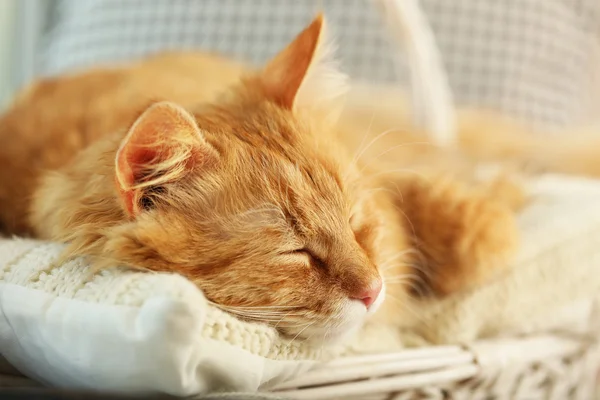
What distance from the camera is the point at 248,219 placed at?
2.66 feet

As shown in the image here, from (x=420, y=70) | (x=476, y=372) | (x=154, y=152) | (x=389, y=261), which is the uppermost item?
(x=154, y=152)

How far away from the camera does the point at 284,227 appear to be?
2.70 ft

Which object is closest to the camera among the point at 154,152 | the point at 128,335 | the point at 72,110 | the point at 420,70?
the point at 128,335

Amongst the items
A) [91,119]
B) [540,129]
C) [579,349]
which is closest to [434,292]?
[579,349]

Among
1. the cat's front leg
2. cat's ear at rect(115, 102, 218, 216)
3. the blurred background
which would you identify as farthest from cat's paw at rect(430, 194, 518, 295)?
the blurred background

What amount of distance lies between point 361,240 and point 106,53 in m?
1.64

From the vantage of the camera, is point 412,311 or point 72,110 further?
point 72,110

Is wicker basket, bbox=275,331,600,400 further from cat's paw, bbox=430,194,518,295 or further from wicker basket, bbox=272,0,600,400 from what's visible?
cat's paw, bbox=430,194,518,295

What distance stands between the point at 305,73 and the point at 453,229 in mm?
477

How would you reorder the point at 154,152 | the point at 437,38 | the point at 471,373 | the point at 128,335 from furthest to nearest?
1. the point at 437,38
2. the point at 471,373
3. the point at 154,152
4. the point at 128,335

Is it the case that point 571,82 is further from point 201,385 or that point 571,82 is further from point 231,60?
point 201,385

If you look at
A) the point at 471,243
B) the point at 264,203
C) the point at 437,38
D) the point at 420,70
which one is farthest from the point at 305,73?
the point at 437,38

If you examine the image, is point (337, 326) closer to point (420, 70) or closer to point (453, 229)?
point (453, 229)

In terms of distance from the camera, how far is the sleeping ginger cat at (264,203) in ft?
2.58
